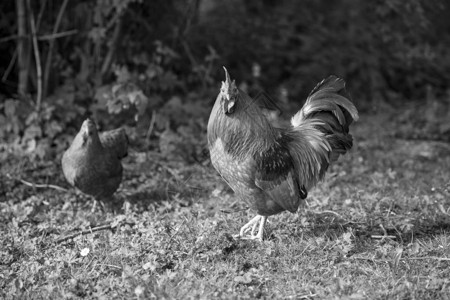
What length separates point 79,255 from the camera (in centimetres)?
461

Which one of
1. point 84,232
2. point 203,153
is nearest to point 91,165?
point 84,232

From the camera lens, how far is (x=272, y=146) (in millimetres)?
4648

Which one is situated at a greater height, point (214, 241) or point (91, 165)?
point (91, 165)

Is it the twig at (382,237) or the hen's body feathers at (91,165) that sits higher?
the hen's body feathers at (91,165)

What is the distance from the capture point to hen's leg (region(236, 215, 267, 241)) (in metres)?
4.86

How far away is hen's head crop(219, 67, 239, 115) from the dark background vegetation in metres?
1.16

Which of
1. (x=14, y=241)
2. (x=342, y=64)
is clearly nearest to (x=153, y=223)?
(x=14, y=241)

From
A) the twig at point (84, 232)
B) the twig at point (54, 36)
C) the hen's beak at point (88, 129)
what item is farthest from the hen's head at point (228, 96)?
the twig at point (54, 36)

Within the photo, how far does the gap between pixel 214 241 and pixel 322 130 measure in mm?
1395

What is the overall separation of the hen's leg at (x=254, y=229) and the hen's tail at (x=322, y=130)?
21.0 inches

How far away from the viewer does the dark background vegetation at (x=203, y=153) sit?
4.29 metres

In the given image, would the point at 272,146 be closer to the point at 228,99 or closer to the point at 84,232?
the point at 228,99

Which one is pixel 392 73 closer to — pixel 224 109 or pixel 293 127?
pixel 293 127

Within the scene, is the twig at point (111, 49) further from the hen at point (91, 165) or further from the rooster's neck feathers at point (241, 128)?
the rooster's neck feathers at point (241, 128)
